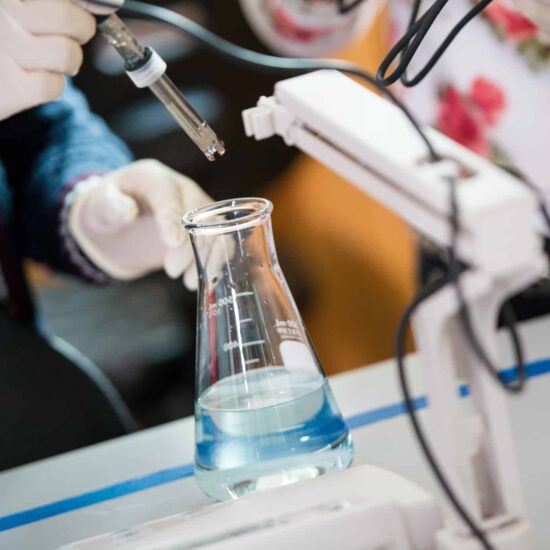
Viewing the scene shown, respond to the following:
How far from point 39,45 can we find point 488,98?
904 mm

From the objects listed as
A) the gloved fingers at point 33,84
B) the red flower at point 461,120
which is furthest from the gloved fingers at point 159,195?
the red flower at point 461,120

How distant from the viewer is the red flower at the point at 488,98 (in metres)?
1.55

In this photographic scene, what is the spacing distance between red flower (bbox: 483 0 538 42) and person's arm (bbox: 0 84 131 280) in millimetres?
686

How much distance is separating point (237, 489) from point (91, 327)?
2.85 ft

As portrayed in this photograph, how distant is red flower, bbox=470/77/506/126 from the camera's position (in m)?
1.55

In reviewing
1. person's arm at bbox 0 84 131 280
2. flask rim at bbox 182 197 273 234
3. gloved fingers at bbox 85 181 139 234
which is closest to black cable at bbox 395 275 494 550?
flask rim at bbox 182 197 273 234

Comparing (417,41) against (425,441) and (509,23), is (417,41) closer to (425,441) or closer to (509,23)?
(425,441)

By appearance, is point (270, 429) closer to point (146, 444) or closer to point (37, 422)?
point (146, 444)

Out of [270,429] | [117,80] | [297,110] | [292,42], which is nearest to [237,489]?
[270,429]

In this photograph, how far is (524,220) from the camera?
0.42 m

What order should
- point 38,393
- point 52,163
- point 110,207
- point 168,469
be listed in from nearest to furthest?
point 168,469 < point 110,207 < point 52,163 < point 38,393

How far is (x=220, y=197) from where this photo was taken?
5.02 feet

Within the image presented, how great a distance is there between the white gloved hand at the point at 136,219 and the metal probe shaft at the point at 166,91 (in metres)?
0.20

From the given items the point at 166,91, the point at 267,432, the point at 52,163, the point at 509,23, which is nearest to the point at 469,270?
the point at 267,432
